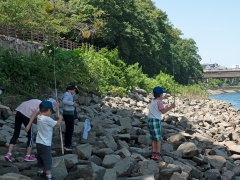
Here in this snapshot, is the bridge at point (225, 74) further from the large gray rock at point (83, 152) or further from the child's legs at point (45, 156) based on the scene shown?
the child's legs at point (45, 156)

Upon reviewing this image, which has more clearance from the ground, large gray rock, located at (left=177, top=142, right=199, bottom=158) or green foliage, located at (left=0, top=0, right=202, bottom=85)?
green foliage, located at (left=0, top=0, right=202, bottom=85)

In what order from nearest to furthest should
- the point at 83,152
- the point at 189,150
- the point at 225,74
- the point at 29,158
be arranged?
the point at 29,158 → the point at 83,152 → the point at 189,150 → the point at 225,74

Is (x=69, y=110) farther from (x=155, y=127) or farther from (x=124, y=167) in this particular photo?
(x=124, y=167)

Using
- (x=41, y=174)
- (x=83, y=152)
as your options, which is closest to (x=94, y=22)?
(x=83, y=152)

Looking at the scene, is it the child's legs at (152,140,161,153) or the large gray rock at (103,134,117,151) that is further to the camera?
the large gray rock at (103,134,117,151)

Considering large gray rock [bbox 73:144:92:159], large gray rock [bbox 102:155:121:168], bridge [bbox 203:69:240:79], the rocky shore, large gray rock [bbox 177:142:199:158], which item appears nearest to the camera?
the rocky shore

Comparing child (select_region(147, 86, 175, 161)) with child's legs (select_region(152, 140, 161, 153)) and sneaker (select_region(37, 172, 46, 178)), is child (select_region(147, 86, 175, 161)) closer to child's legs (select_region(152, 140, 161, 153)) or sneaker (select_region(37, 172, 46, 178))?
child's legs (select_region(152, 140, 161, 153))

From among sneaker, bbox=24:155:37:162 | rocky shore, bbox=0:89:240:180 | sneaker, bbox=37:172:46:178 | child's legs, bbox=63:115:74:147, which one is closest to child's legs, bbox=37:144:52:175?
sneaker, bbox=37:172:46:178

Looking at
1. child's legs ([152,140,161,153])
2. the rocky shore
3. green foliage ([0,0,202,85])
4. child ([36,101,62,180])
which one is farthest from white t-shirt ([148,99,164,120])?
green foliage ([0,0,202,85])

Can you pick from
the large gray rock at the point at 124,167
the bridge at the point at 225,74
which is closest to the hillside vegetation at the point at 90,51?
the large gray rock at the point at 124,167

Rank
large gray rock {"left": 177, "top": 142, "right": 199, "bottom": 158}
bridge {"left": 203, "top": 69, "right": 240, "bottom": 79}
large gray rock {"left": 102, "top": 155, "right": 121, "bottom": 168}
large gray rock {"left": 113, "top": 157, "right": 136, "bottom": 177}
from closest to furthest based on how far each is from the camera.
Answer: large gray rock {"left": 113, "top": 157, "right": 136, "bottom": 177}
large gray rock {"left": 102, "top": 155, "right": 121, "bottom": 168}
large gray rock {"left": 177, "top": 142, "right": 199, "bottom": 158}
bridge {"left": 203, "top": 69, "right": 240, "bottom": 79}

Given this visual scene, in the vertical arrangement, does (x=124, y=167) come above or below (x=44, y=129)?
below

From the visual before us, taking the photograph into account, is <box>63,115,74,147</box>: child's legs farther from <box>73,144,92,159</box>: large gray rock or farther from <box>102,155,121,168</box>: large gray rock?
<box>102,155,121,168</box>: large gray rock

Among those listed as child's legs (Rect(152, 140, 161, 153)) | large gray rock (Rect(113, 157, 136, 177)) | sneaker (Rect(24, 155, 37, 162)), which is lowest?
large gray rock (Rect(113, 157, 136, 177))
